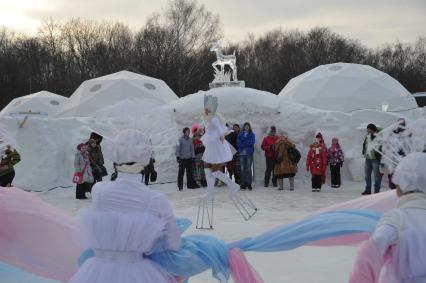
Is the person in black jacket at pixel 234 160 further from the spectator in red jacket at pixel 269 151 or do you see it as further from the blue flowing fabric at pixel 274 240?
the blue flowing fabric at pixel 274 240

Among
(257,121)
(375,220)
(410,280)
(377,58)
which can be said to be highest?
(377,58)

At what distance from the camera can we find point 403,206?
3.31 m

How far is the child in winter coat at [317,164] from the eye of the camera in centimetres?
1512

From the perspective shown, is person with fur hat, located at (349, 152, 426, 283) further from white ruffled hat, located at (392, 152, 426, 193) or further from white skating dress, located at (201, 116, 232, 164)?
white skating dress, located at (201, 116, 232, 164)

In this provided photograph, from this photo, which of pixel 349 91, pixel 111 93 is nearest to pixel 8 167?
pixel 111 93

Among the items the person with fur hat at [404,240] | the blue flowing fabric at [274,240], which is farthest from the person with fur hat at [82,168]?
the person with fur hat at [404,240]

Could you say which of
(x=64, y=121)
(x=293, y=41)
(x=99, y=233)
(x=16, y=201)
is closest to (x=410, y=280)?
(x=99, y=233)

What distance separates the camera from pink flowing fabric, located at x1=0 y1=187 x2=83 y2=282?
14.5 feet

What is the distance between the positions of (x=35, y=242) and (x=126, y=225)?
4.79ft

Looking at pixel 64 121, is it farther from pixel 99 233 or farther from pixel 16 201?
pixel 99 233

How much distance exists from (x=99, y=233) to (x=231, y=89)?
15526 mm

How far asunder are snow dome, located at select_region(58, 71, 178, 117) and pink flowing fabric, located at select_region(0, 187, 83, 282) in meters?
25.4

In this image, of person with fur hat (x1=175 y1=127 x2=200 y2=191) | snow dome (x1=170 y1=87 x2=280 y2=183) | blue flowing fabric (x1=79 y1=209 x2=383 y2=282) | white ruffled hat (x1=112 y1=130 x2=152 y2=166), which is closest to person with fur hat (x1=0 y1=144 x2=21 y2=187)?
person with fur hat (x1=175 y1=127 x2=200 y2=191)

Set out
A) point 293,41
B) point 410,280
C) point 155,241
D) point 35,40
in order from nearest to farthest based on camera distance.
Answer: point 410,280, point 155,241, point 35,40, point 293,41
